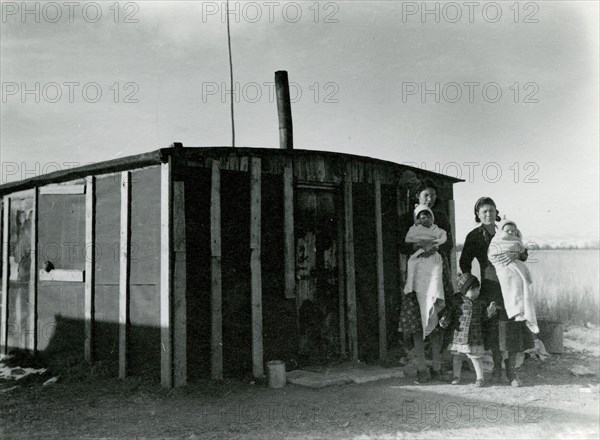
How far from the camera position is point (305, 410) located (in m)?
5.73

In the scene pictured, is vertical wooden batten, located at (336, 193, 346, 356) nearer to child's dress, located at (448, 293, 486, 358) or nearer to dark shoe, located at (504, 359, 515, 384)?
child's dress, located at (448, 293, 486, 358)

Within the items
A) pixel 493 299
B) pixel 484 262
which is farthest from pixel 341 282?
pixel 493 299

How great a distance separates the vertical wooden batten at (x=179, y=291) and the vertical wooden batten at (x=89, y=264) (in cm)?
179

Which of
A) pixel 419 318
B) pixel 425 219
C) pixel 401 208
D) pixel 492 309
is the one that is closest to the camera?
pixel 492 309

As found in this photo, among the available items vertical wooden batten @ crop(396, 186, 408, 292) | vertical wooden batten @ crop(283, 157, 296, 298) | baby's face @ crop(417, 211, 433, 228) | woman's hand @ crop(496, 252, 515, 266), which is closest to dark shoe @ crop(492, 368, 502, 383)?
woman's hand @ crop(496, 252, 515, 266)

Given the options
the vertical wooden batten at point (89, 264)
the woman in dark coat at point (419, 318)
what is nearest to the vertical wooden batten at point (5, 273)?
the vertical wooden batten at point (89, 264)

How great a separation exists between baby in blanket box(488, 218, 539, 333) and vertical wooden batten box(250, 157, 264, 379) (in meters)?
2.85

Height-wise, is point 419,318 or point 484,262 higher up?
point 484,262

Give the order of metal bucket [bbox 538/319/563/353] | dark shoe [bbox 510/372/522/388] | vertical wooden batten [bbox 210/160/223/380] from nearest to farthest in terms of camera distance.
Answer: dark shoe [bbox 510/372/522/388] → vertical wooden batten [bbox 210/160/223/380] → metal bucket [bbox 538/319/563/353]

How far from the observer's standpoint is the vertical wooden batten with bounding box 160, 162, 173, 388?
6562 mm

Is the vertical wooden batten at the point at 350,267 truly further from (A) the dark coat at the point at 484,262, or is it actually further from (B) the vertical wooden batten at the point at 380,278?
(A) the dark coat at the point at 484,262

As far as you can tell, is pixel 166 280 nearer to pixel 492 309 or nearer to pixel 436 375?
pixel 436 375

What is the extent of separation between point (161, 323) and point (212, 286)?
2.42ft

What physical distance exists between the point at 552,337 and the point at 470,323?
3.25 meters
